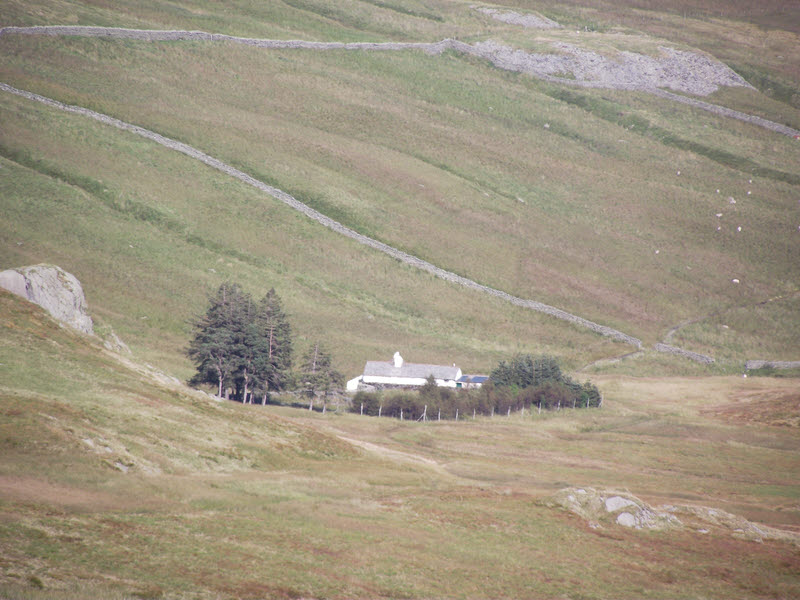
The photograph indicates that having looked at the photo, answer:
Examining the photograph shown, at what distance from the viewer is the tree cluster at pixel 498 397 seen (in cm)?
8694

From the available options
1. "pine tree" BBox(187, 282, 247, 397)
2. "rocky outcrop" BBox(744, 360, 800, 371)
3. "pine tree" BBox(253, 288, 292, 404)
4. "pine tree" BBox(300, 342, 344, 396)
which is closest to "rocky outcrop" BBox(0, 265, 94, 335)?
"pine tree" BBox(187, 282, 247, 397)

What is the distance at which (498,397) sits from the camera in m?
92.8

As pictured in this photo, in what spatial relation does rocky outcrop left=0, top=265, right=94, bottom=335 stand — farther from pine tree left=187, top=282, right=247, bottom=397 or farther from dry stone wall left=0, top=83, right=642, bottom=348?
dry stone wall left=0, top=83, right=642, bottom=348

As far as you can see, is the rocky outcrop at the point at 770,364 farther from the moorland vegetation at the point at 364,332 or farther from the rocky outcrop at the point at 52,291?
the rocky outcrop at the point at 52,291

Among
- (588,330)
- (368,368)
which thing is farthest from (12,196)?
(588,330)

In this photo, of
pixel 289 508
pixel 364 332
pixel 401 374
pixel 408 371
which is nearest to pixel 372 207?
pixel 364 332

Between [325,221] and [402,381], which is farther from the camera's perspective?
[325,221]

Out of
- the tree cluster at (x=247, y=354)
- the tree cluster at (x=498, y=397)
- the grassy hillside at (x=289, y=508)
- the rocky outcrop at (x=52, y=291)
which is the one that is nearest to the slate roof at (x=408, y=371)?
the tree cluster at (x=498, y=397)

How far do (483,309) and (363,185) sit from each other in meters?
36.7

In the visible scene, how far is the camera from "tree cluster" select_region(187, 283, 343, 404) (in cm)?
7675

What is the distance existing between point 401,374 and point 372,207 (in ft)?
164

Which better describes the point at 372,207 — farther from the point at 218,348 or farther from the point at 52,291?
the point at 52,291

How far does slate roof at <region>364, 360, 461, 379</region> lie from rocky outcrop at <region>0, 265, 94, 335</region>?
40.8 meters

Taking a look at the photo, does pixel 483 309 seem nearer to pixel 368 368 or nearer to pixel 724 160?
pixel 368 368
